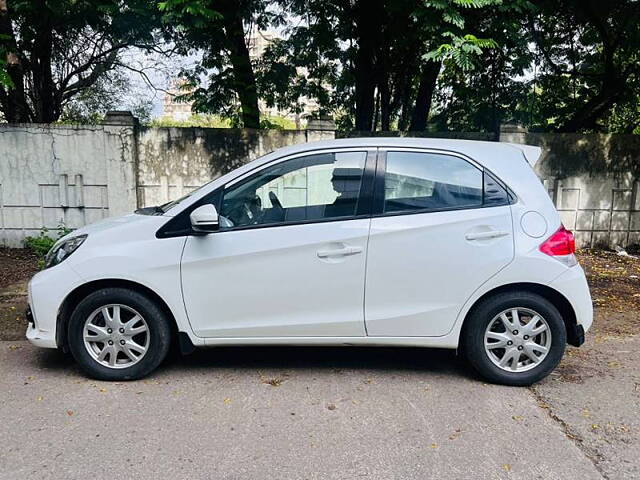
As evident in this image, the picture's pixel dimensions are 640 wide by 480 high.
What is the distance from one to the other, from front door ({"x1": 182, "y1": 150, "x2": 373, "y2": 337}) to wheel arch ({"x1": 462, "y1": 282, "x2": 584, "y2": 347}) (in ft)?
3.00

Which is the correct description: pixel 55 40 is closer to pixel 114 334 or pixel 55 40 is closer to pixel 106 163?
pixel 106 163

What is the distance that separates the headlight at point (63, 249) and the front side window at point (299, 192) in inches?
42.6

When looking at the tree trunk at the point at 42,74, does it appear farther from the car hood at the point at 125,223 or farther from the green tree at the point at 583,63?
the green tree at the point at 583,63

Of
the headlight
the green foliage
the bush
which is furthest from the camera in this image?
the green foliage

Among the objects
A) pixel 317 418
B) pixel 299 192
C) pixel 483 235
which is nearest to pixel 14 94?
pixel 299 192

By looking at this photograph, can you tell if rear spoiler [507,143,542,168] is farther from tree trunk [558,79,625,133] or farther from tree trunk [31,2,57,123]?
tree trunk [31,2,57,123]

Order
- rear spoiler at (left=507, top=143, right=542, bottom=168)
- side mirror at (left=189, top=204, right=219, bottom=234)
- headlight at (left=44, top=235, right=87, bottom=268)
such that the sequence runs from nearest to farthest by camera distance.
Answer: side mirror at (left=189, top=204, right=219, bottom=234)
headlight at (left=44, top=235, right=87, bottom=268)
rear spoiler at (left=507, top=143, right=542, bottom=168)

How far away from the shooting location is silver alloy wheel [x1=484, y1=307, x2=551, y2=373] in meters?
3.86

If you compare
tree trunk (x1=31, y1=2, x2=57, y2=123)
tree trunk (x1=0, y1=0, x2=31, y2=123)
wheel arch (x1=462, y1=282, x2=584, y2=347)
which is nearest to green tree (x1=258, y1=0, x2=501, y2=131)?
tree trunk (x1=31, y1=2, x2=57, y2=123)

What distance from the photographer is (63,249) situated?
400 cm

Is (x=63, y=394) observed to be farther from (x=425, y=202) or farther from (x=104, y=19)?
(x=104, y=19)

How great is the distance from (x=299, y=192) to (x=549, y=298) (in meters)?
1.99

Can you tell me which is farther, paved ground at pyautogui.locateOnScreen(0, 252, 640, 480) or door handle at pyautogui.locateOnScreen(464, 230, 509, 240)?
door handle at pyautogui.locateOnScreen(464, 230, 509, 240)

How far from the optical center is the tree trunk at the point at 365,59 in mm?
10219
